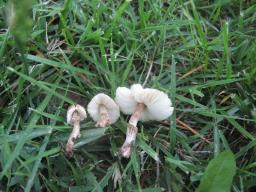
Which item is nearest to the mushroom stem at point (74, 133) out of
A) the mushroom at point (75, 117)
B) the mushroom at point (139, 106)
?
the mushroom at point (75, 117)

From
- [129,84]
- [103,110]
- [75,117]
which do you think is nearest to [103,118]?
[103,110]

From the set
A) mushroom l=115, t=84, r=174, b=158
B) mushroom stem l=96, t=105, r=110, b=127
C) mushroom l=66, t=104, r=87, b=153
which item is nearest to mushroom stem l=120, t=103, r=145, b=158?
mushroom l=115, t=84, r=174, b=158

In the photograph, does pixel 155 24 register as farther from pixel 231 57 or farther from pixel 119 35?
pixel 231 57

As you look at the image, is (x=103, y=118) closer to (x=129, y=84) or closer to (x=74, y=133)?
(x=74, y=133)

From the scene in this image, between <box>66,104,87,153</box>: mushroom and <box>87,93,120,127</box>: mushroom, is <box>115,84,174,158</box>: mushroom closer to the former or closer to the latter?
<box>87,93,120,127</box>: mushroom

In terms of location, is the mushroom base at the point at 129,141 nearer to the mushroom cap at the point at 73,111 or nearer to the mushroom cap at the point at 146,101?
the mushroom cap at the point at 146,101

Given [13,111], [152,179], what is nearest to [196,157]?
[152,179]
